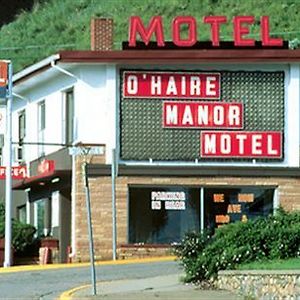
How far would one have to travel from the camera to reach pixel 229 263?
2205 cm

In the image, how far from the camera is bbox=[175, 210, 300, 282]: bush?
22.2 meters

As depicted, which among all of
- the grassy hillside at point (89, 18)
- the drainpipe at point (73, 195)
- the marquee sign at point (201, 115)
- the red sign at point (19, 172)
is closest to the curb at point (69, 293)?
the drainpipe at point (73, 195)

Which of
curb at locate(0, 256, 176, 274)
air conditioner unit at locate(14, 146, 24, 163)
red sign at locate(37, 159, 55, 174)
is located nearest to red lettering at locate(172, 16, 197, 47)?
red sign at locate(37, 159, 55, 174)

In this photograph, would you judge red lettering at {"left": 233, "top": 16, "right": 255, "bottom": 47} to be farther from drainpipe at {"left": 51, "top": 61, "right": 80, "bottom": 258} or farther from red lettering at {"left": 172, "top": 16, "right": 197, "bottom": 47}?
drainpipe at {"left": 51, "top": 61, "right": 80, "bottom": 258}

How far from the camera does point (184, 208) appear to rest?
112 ft

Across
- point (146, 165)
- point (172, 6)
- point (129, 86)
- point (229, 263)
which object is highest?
point (172, 6)

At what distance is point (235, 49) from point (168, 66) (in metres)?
2.02

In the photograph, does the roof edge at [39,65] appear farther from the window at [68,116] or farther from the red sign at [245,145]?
the red sign at [245,145]

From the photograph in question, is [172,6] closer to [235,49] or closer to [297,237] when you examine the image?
[235,49]

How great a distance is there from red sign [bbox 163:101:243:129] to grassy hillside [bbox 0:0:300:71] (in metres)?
29.8

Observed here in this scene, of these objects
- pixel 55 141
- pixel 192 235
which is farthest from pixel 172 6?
A: pixel 192 235

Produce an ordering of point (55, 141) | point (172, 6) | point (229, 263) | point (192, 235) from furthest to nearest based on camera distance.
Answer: point (172, 6)
point (55, 141)
point (192, 235)
point (229, 263)

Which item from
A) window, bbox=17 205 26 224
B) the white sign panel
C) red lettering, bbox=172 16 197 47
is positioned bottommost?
window, bbox=17 205 26 224

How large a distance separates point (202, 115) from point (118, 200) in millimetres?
3494
